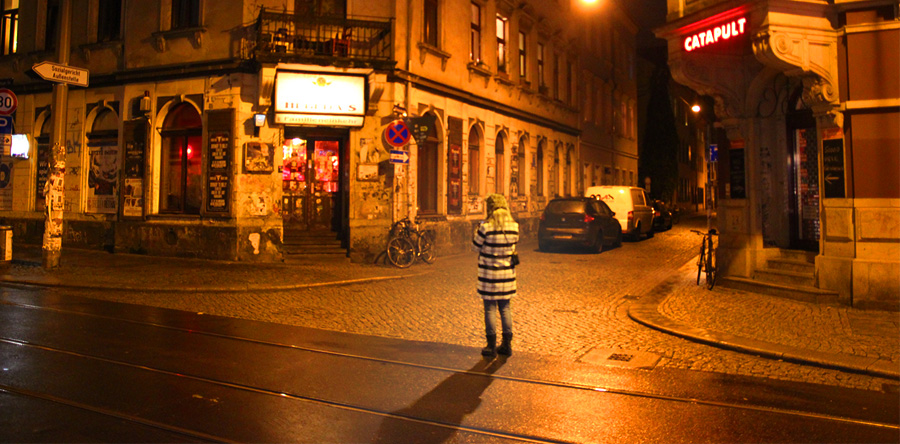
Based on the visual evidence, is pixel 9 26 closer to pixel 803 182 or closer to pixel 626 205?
pixel 626 205

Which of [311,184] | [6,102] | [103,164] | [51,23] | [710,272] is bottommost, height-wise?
[710,272]

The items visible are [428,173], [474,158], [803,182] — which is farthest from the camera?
[474,158]

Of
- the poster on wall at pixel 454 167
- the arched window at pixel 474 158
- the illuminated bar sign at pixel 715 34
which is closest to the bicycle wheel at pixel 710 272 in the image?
the illuminated bar sign at pixel 715 34

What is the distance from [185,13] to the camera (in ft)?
52.5

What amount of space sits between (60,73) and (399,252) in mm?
8110

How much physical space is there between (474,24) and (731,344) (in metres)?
15.6

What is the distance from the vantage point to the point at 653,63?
47.8 metres

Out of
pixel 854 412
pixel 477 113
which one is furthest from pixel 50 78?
pixel 854 412

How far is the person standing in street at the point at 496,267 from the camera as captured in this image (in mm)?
6496

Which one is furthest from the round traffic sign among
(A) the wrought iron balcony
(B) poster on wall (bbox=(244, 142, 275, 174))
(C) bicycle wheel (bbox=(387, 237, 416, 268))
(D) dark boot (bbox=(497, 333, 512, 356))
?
(D) dark boot (bbox=(497, 333, 512, 356))

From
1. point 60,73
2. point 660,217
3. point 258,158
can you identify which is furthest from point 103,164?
point 660,217

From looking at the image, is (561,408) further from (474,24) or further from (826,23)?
(474,24)

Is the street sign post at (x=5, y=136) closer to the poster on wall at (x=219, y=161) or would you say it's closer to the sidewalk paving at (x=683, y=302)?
the sidewalk paving at (x=683, y=302)

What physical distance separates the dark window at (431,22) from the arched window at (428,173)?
2.52 metres
